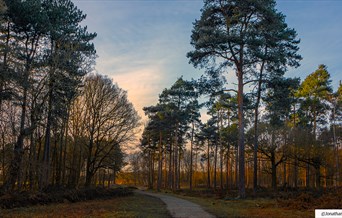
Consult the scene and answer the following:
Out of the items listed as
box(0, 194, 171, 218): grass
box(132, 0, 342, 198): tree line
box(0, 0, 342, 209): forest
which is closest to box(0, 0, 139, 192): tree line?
box(0, 0, 342, 209): forest

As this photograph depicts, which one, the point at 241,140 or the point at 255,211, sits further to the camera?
the point at 241,140

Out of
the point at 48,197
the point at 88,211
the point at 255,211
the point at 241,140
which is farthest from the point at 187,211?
the point at 48,197

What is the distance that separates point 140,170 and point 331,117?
43.6 meters

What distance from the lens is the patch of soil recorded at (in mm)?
13039

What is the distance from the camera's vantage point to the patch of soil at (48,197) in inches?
513

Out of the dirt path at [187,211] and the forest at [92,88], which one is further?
the forest at [92,88]

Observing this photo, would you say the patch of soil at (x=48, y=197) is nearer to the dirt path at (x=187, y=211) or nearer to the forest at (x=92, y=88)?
the forest at (x=92, y=88)

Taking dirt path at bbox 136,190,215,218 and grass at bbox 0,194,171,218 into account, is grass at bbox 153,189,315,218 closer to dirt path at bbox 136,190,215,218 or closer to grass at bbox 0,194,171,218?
dirt path at bbox 136,190,215,218

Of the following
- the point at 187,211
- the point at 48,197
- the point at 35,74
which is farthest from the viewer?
the point at 35,74

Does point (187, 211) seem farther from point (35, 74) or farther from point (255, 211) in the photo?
point (35, 74)

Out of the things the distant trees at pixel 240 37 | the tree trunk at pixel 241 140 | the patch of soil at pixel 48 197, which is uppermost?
the distant trees at pixel 240 37

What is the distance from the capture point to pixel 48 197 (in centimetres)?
1538

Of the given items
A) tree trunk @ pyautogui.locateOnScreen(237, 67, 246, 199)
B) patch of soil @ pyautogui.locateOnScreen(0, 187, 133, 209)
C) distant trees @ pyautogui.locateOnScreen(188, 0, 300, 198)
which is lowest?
patch of soil @ pyautogui.locateOnScreen(0, 187, 133, 209)

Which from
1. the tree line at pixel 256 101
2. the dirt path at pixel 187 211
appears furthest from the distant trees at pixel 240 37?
the dirt path at pixel 187 211
